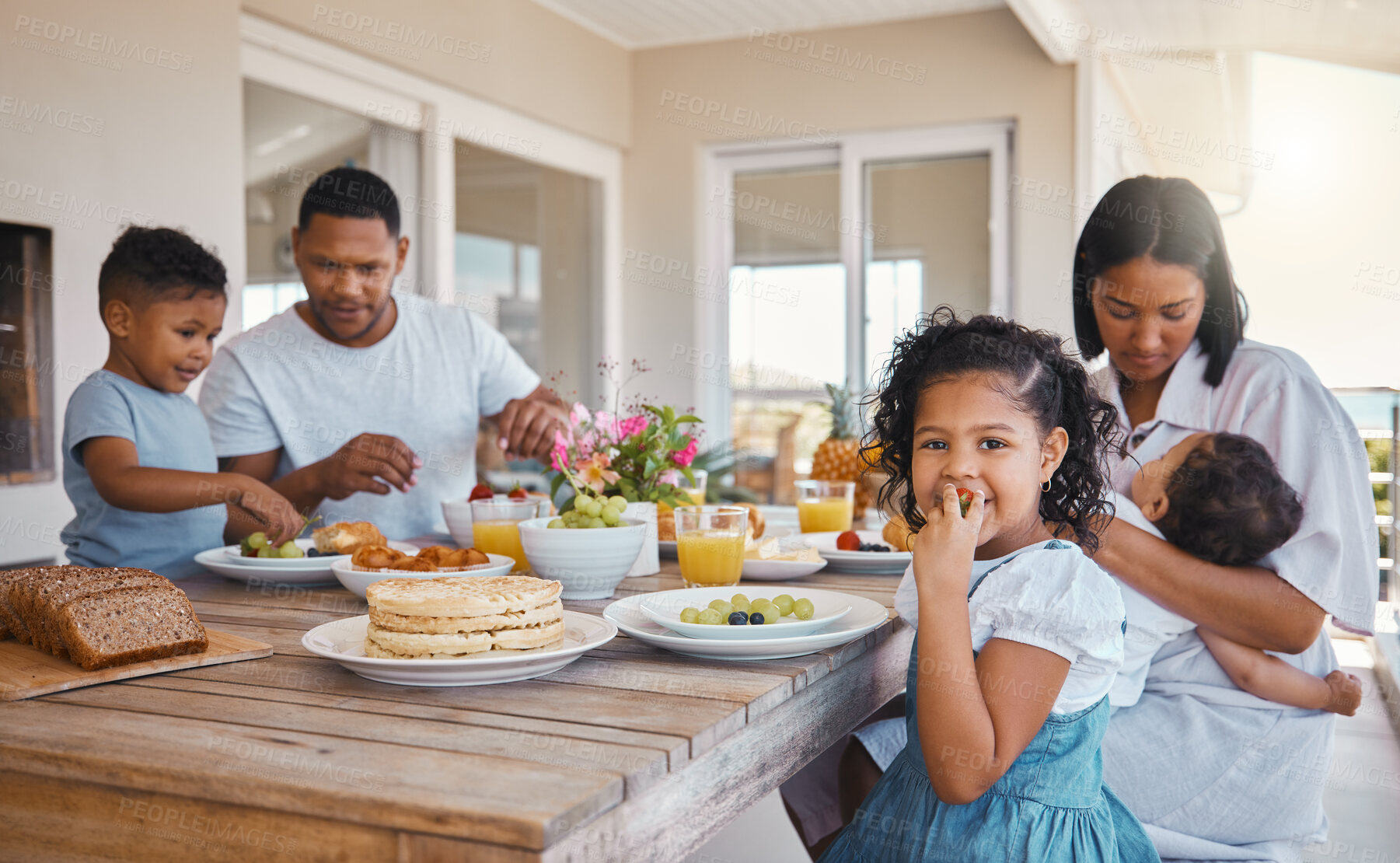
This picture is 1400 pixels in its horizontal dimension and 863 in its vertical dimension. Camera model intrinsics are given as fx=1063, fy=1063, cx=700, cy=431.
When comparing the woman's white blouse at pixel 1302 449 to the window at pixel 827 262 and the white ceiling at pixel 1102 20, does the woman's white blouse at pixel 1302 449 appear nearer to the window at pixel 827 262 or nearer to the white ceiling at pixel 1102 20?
the white ceiling at pixel 1102 20

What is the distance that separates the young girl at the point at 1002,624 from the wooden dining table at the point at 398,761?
0.53 feet

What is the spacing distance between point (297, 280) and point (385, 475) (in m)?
2.10

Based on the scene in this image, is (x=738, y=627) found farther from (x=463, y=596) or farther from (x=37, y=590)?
(x=37, y=590)

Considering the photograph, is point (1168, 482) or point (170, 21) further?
point (170, 21)

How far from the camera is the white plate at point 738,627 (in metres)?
1.25

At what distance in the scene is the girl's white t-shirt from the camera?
1.14 metres

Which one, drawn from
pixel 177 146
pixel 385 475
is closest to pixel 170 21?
pixel 177 146

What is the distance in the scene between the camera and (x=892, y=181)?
199 inches

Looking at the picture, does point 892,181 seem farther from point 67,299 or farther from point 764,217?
point 67,299

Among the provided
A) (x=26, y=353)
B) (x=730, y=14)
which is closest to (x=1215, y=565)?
(x=26, y=353)

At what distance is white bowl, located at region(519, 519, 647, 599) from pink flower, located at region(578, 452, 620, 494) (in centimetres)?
19
